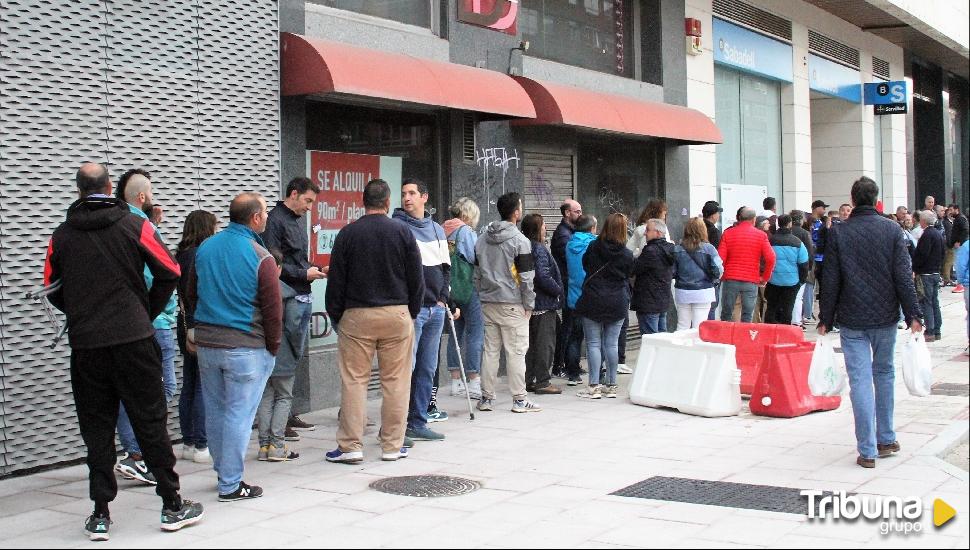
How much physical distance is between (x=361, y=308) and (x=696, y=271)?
5415mm

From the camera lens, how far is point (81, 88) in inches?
320

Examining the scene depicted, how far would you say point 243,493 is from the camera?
6.76 m

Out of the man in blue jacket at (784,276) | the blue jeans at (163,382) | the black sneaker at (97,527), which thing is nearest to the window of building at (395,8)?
the blue jeans at (163,382)

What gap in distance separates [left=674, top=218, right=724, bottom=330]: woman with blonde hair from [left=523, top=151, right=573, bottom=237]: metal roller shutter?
2.11 m

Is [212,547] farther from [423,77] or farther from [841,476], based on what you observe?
Answer: [423,77]

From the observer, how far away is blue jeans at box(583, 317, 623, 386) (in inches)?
419

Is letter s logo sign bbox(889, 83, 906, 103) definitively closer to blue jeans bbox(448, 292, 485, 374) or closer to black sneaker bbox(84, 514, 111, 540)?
blue jeans bbox(448, 292, 485, 374)

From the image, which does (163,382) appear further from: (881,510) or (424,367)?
(881,510)

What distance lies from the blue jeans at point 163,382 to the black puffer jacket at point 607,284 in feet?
12.9

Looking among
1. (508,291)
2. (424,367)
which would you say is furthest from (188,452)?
(508,291)

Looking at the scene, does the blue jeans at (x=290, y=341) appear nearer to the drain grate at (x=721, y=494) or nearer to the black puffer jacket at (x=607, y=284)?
the drain grate at (x=721, y=494)

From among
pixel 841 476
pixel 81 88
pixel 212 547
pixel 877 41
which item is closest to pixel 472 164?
pixel 81 88

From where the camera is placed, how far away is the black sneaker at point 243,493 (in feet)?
22.1

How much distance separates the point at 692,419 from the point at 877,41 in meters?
19.5
